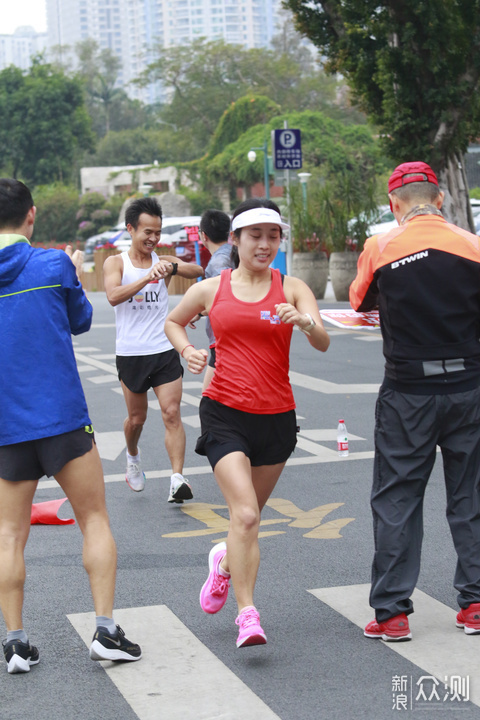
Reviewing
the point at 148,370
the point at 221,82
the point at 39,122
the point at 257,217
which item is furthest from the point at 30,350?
the point at 39,122

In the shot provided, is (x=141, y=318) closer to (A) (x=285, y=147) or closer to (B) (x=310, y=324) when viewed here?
(B) (x=310, y=324)

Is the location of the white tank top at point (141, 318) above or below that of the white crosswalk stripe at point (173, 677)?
above

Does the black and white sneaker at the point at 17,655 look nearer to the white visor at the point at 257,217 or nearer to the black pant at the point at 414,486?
the black pant at the point at 414,486

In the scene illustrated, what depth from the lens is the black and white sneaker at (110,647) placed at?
4.25 m

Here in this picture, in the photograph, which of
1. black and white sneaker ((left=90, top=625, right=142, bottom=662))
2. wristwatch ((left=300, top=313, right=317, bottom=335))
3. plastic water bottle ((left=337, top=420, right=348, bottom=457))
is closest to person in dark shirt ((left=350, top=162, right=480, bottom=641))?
wristwatch ((left=300, top=313, right=317, bottom=335))

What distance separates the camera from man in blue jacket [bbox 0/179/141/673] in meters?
4.25

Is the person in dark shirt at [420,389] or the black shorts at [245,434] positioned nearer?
the person in dark shirt at [420,389]

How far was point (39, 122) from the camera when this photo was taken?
82.9 meters

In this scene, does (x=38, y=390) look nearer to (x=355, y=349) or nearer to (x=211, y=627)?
(x=211, y=627)

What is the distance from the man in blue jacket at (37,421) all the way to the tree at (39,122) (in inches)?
3190

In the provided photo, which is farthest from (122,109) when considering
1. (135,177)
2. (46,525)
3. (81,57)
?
(46,525)

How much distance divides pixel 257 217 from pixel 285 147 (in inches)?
734

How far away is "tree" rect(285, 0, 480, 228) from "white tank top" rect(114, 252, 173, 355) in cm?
1112

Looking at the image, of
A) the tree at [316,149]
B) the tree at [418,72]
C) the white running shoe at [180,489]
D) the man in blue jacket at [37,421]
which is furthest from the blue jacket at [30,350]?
the tree at [316,149]
